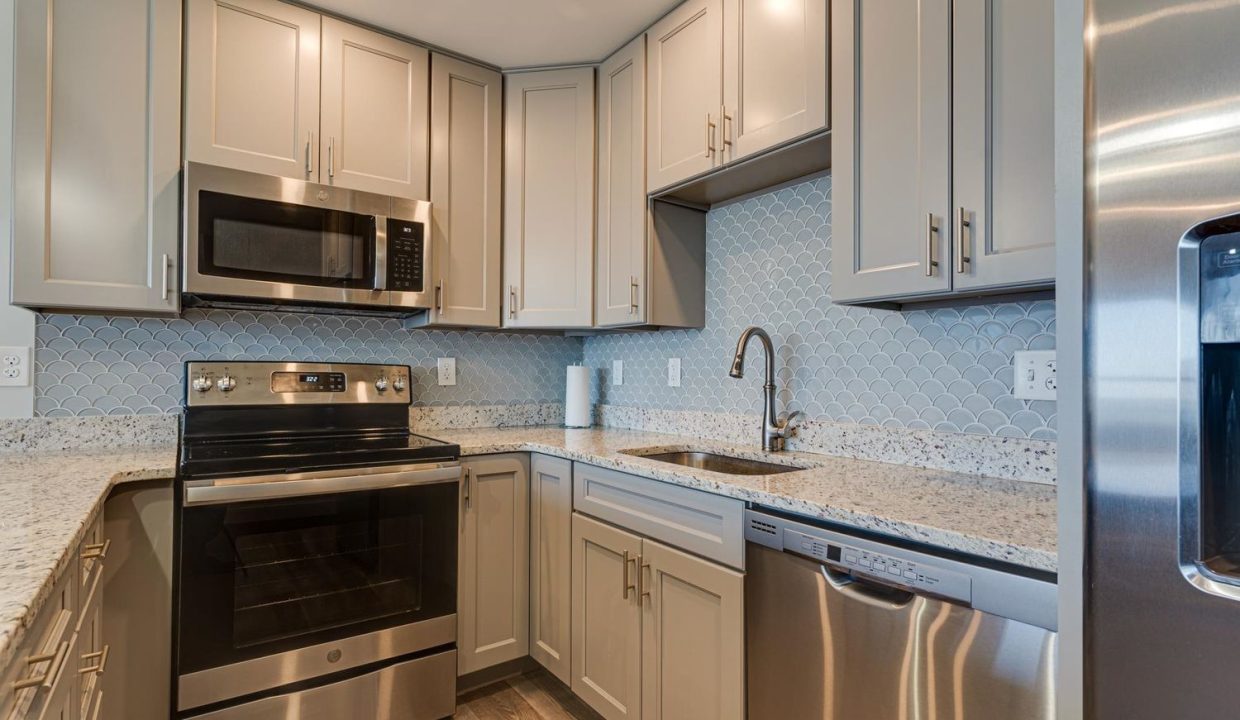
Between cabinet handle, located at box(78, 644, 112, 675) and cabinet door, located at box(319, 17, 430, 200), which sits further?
cabinet door, located at box(319, 17, 430, 200)

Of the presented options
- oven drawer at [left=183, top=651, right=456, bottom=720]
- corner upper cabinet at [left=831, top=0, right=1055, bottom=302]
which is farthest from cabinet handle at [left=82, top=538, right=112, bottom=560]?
corner upper cabinet at [left=831, top=0, right=1055, bottom=302]

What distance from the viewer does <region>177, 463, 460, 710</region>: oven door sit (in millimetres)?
1642

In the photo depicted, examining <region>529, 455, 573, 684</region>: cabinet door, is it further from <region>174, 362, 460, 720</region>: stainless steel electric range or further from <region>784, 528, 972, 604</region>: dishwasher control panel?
<region>784, 528, 972, 604</region>: dishwasher control panel

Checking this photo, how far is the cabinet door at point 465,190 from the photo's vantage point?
240 centimetres

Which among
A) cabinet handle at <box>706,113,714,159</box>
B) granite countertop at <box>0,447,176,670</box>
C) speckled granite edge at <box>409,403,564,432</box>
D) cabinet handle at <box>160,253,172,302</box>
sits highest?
cabinet handle at <box>706,113,714,159</box>

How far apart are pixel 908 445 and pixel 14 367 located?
2.68 meters

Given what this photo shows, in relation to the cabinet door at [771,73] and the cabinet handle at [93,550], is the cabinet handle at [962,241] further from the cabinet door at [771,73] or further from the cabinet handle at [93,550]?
the cabinet handle at [93,550]

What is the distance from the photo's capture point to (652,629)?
1691mm

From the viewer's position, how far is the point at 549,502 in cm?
217

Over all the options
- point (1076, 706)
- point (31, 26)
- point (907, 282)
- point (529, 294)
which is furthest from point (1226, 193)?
point (31, 26)

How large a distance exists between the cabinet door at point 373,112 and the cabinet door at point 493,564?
109 centimetres

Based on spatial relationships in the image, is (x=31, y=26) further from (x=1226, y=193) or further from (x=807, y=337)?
(x=1226, y=193)

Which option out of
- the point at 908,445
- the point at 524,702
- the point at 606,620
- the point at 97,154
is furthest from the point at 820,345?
the point at 97,154

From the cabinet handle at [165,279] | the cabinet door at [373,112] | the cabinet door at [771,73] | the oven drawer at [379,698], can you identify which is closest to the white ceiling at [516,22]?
the cabinet door at [373,112]
